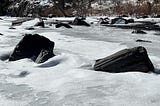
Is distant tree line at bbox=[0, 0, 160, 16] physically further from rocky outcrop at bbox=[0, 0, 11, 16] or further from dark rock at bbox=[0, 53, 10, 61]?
dark rock at bbox=[0, 53, 10, 61]

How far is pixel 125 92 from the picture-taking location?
5.33 m

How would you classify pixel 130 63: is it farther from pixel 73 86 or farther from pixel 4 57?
pixel 4 57

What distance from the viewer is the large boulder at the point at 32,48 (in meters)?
8.37

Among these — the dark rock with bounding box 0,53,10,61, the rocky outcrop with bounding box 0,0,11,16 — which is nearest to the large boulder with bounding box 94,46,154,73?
the dark rock with bounding box 0,53,10,61

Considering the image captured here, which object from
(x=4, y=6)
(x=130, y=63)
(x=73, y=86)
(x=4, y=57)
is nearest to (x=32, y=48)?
(x=4, y=57)

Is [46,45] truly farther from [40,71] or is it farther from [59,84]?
[59,84]

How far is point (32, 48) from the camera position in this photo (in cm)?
874

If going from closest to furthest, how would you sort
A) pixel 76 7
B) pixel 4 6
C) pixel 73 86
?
pixel 73 86
pixel 4 6
pixel 76 7

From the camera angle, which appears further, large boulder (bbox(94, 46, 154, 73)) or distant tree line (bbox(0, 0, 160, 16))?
distant tree line (bbox(0, 0, 160, 16))

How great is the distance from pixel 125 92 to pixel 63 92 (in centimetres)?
92

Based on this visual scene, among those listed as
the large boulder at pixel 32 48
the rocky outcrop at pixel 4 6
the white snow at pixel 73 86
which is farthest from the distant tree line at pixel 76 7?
the white snow at pixel 73 86

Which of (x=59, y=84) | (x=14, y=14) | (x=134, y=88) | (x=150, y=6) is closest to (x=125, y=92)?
(x=134, y=88)

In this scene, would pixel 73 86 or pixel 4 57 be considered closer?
pixel 73 86

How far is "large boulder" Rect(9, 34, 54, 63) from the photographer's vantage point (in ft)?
27.5
